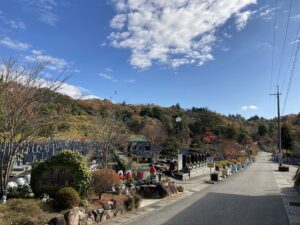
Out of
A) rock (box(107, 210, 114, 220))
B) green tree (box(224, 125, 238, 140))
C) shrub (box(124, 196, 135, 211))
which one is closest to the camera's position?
rock (box(107, 210, 114, 220))

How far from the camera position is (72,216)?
10328 mm

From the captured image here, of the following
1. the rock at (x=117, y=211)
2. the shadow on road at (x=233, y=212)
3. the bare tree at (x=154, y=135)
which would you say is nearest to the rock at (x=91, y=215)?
the rock at (x=117, y=211)

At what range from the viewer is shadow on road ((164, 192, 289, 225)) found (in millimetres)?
12820

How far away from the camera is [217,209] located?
50.6 feet

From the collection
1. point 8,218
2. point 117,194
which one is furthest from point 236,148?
point 8,218

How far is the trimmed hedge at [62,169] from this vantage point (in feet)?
40.3

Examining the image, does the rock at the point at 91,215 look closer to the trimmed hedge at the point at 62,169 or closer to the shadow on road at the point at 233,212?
the trimmed hedge at the point at 62,169

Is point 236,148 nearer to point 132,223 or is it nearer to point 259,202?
point 259,202

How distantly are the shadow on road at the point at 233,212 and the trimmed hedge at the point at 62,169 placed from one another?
3527 millimetres

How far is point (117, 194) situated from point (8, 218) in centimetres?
670

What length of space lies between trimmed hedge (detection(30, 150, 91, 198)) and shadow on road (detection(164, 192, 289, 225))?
353cm

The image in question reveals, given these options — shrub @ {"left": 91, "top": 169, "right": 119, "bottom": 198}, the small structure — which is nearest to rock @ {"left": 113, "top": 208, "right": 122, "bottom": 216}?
shrub @ {"left": 91, "top": 169, "right": 119, "bottom": 198}

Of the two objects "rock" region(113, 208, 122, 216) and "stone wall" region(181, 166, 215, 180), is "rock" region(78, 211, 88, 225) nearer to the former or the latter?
"rock" region(113, 208, 122, 216)

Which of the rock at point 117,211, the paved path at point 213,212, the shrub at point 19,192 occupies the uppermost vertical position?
the shrub at point 19,192
